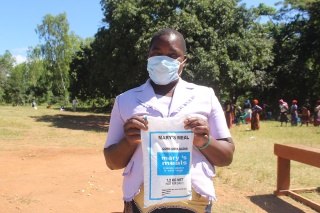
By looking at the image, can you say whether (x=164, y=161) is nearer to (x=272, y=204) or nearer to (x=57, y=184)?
(x=272, y=204)

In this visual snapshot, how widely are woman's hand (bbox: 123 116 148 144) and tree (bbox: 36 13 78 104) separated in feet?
143

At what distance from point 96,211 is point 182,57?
3.93 meters

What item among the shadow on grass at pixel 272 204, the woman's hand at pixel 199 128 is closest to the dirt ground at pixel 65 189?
the shadow on grass at pixel 272 204

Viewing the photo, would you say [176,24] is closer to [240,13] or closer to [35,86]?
[240,13]

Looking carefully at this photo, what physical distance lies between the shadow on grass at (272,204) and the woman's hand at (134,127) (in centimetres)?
441

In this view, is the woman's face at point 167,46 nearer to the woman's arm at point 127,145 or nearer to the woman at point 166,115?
the woman at point 166,115

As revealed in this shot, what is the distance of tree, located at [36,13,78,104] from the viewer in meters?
44.3

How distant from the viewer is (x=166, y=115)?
1.75 metres

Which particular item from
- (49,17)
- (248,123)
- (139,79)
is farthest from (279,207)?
(49,17)

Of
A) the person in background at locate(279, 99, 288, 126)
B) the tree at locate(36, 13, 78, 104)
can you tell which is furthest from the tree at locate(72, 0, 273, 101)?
the tree at locate(36, 13, 78, 104)

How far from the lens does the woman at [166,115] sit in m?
1.73

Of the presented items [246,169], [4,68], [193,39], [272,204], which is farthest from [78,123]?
[4,68]

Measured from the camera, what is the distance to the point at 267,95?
3141 centimetres

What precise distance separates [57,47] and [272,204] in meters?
43.7
